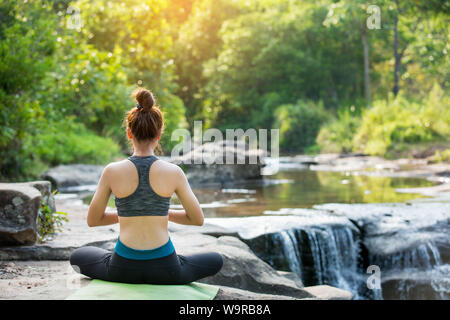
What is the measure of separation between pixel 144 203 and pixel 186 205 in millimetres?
247

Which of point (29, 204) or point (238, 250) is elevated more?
point (29, 204)

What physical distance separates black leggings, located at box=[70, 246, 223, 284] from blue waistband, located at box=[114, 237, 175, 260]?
21 mm

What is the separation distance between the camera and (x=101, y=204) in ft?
10.6

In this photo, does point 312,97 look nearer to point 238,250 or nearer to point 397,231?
point 397,231

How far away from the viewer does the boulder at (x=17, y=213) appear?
185 inches

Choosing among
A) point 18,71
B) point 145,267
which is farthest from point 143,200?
point 18,71

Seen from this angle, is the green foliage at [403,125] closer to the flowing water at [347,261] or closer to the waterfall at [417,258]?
the flowing water at [347,261]

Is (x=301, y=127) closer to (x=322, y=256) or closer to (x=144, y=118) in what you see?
(x=322, y=256)

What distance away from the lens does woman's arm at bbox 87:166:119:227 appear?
3178mm

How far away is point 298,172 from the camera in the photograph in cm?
1512

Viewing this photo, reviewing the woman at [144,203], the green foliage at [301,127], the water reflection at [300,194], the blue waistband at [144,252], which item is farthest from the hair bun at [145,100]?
the green foliage at [301,127]

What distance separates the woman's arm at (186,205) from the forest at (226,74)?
6445 mm
